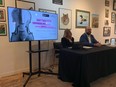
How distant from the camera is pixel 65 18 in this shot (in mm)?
4898

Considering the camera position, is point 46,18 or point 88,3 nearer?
point 46,18

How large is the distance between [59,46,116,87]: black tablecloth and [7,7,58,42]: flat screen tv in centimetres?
72

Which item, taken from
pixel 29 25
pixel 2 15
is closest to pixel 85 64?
pixel 29 25

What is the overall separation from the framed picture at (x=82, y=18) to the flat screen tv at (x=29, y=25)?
5.81 feet

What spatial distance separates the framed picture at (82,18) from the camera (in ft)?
17.4

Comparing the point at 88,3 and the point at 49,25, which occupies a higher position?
the point at 88,3

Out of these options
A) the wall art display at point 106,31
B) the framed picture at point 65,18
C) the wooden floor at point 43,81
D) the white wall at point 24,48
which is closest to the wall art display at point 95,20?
the white wall at point 24,48

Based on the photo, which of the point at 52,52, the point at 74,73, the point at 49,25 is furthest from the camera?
the point at 52,52

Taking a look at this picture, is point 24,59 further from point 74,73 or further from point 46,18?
point 74,73

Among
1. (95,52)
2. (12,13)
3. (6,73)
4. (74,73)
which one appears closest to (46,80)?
(74,73)

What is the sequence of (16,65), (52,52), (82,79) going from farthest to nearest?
(52,52), (16,65), (82,79)

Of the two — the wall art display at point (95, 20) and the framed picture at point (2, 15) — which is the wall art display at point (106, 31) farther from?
the framed picture at point (2, 15)

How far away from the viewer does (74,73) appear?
301 centimetres

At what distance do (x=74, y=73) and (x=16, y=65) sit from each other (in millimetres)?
1726
